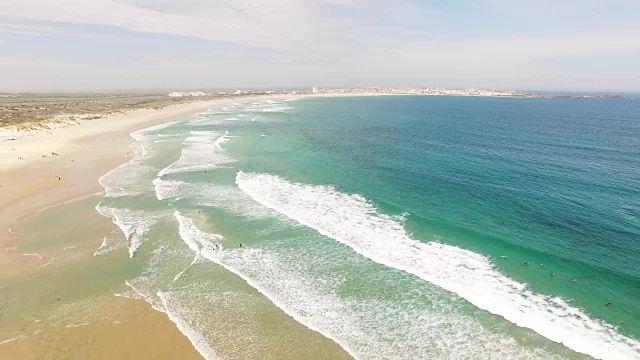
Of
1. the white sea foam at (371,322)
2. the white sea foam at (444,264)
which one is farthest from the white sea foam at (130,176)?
the white sea foam at (371,322)

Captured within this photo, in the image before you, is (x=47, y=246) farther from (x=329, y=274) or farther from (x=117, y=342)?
(x=329, y=274)

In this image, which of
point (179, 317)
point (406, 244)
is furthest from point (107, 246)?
point (406, 244)

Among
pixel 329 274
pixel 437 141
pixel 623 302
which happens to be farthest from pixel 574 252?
pixel 437 141

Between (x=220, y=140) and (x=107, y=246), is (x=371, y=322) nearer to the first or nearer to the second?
(x=107, y=246)

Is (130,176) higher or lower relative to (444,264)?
higher

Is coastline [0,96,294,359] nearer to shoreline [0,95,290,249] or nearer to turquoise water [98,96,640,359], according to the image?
shoreline [0,95,290,249]
